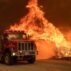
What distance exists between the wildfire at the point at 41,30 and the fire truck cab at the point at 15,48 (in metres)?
6.99

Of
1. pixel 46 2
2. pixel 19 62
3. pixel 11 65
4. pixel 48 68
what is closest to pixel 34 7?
pixel 46 2

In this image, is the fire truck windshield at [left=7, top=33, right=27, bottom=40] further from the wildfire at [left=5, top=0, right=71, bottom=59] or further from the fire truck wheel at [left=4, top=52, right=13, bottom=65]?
the wildfire at [left=5, top=0, right=71, bottom=59]

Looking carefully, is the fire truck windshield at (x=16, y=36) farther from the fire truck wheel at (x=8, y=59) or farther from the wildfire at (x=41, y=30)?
the wildfire at (x=41, y=30)

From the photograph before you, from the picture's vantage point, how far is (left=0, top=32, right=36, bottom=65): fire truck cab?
26.0 m

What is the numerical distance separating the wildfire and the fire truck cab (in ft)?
22.9

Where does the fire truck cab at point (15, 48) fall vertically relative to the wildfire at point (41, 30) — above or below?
below

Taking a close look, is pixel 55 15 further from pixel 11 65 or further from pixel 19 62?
pixel 11 65

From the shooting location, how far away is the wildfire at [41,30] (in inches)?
1398

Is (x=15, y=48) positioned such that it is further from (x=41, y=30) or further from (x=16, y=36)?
(x=41, y=30)

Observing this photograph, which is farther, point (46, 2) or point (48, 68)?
point (46, 2)

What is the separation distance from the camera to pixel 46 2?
40031 millimetres

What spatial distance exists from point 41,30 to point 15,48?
13.1m

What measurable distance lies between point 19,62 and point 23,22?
11393 millimetres

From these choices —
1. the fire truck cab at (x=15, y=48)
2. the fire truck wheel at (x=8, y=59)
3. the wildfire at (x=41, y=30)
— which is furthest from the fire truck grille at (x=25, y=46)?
the wildfire at (x=41, y=30)
